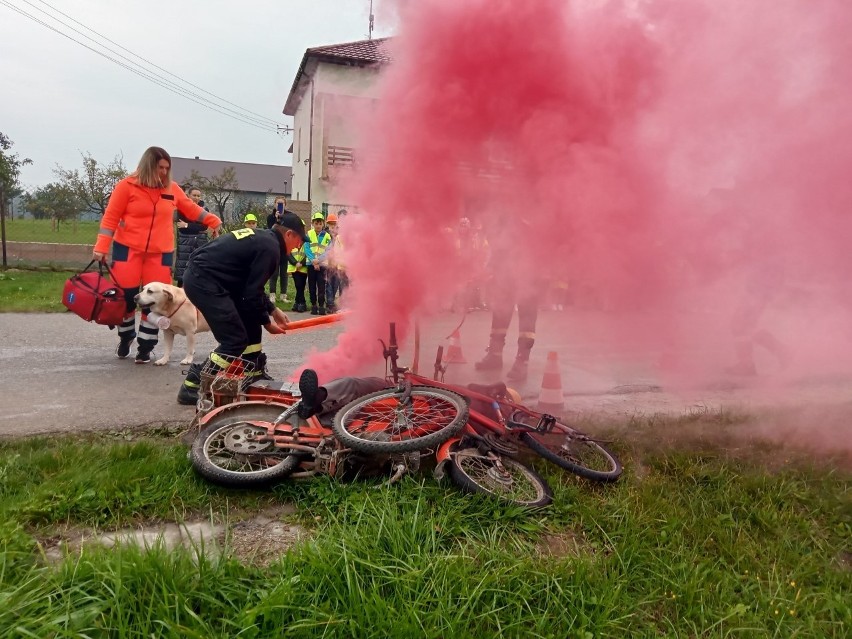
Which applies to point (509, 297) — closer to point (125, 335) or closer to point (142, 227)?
point (142, 227)

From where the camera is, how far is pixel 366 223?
4.36 m

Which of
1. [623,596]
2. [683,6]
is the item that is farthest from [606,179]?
[623,596]

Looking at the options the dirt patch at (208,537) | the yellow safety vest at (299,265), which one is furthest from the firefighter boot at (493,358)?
the yellow safety vest at (299,265)

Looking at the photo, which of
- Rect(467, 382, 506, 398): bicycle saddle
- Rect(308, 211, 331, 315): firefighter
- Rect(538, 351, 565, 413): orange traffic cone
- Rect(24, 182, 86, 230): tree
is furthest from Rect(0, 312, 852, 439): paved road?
Rect(24, 182, 86, 230): tree

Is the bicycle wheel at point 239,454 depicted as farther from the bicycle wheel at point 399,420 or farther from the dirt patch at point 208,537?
the bicycle wheel at point 399,420

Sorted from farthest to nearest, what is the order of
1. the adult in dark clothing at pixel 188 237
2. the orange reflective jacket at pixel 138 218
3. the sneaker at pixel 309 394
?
the adult in dark clothing at pixel 188 237 → the orange reflective jacket at pixel 138 218 → the sneaker at pixel 309 394

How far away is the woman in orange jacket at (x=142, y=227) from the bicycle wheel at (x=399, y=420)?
353 cm

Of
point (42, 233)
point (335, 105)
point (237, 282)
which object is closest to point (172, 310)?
point (237, 282)

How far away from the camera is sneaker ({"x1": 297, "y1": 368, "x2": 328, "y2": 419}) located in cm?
312

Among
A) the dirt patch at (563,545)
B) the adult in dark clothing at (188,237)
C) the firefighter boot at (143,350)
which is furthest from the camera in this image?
the adult in dark clothing at (188,237)

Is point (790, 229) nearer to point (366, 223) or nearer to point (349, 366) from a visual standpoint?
point (366, 223)

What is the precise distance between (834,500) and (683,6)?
3204mm

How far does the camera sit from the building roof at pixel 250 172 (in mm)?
62103

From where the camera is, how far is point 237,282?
4.28 meters
